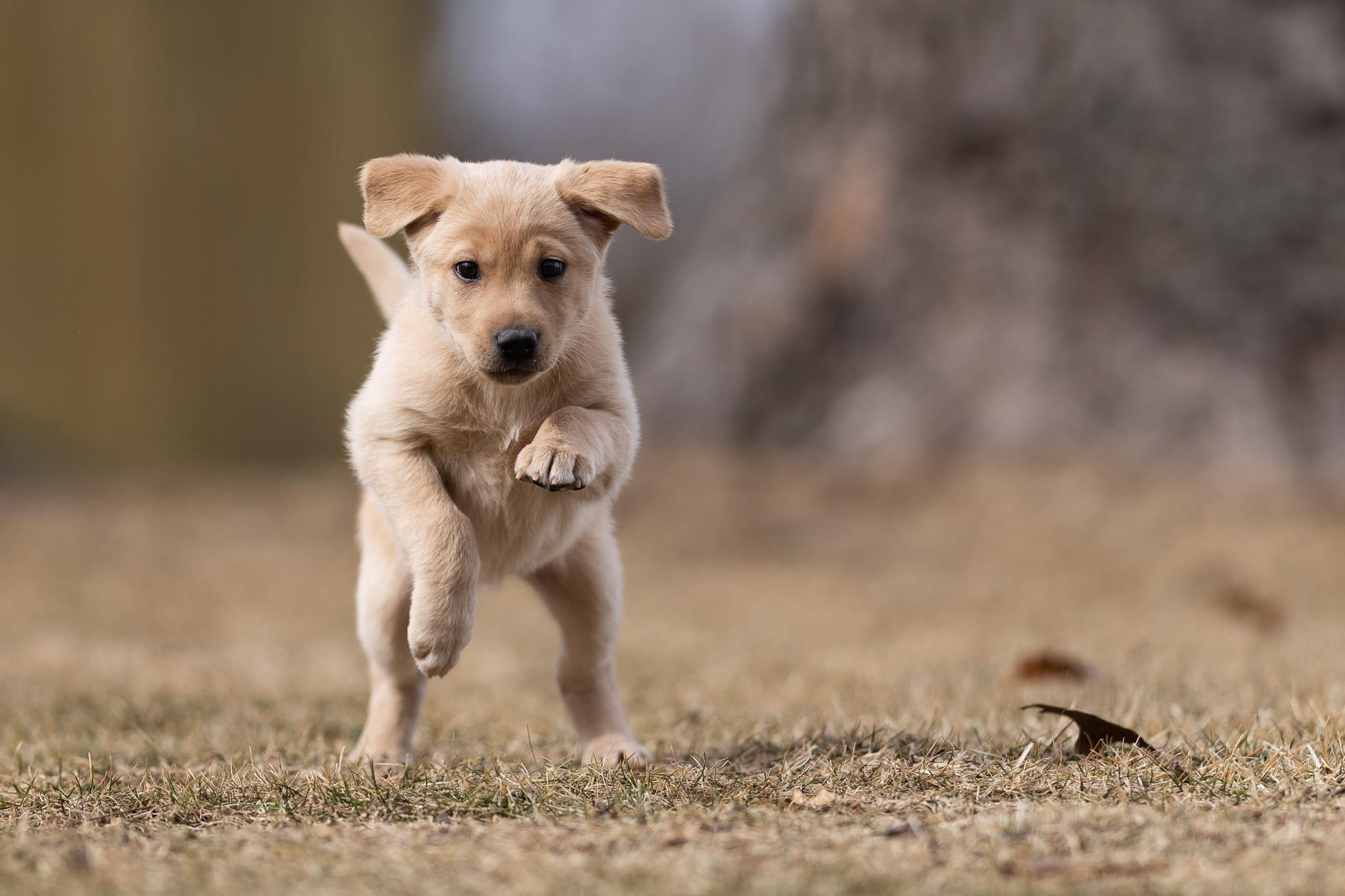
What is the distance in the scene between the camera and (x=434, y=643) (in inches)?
88.6

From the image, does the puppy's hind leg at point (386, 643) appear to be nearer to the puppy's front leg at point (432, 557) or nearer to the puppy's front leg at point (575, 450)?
the puppy's front leg at point (432, 557)

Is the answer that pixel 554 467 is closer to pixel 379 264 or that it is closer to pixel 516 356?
pixel 516 356

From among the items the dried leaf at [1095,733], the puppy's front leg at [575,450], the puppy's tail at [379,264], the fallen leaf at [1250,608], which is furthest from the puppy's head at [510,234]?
the fallen leaf at [1250,608]

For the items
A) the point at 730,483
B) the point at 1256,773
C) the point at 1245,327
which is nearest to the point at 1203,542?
the point at 1245,327

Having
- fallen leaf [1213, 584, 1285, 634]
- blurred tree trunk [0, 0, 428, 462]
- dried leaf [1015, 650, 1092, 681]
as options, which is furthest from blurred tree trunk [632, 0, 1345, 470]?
blurred tree trunk [0, 0, 428, 462]

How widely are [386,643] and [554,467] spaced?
766 mm

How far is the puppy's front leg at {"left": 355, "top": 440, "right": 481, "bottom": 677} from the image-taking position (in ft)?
7.39

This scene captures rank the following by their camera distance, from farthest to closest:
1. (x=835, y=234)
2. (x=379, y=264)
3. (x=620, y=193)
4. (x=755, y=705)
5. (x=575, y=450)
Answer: (x=835, y=234)
(x=755, y=705)
(x=379, y=264)
(x=620, y=193)
(x=575, y=450)

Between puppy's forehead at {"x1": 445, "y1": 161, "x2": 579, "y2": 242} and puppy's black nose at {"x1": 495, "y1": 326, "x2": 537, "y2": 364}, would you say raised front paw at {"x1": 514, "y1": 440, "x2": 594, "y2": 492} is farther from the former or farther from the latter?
puppy's forehead at {"x1": 445, "y1": 161, "x2": 579, "y2": 242}

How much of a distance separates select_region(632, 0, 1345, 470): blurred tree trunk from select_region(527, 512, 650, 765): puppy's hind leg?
4.56 meters

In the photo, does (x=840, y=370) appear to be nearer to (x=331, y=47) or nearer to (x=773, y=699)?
(x=773, y=699)

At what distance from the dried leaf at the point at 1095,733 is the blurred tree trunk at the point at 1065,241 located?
14.6 feet

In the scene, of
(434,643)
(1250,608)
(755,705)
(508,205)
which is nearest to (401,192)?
(508,205)

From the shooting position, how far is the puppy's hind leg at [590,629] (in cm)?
267
